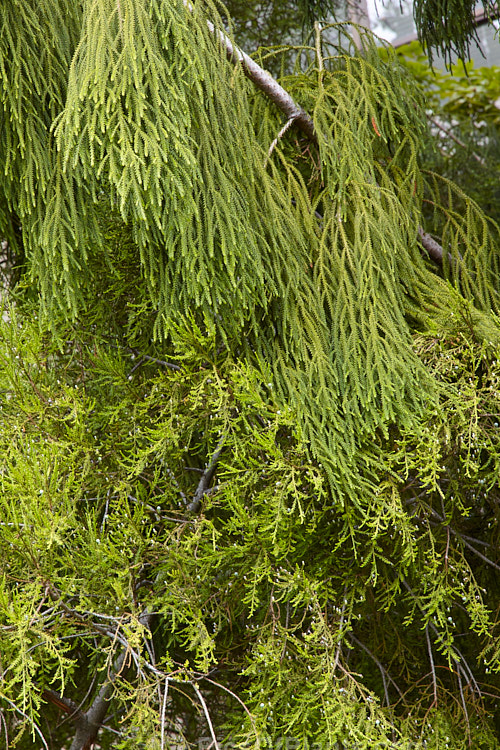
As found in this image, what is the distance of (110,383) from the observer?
2.34 metres

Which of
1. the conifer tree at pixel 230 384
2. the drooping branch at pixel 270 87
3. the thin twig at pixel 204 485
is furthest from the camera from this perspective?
the thin twig at pixel 204 485

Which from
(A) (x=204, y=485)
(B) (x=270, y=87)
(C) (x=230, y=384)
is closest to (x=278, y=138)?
(B) (x=270, y=87)

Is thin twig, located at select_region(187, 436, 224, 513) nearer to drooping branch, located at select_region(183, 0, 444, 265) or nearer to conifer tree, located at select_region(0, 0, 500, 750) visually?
conifer tree, located at select_region(0, 0, 500, 750)

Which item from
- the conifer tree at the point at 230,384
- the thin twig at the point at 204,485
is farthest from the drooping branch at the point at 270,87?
the thin twig at the point at 204,485

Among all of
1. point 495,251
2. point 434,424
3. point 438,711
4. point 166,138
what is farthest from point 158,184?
point 438,711

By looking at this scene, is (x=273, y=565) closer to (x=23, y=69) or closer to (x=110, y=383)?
(x=110, y=383)

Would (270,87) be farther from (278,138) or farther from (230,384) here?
(230,384)

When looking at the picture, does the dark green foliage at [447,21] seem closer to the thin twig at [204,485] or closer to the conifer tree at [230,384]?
the conifer tree at [230,384]

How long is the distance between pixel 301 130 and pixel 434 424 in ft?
3.79

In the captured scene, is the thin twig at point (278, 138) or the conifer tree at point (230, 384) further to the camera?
the thin twig at point (278, 138)

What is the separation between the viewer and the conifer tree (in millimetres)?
1854

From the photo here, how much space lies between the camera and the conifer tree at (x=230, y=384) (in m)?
1.85

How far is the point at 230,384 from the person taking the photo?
6.89ft

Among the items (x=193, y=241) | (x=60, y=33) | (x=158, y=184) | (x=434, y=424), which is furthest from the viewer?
(x=434, y=424)
